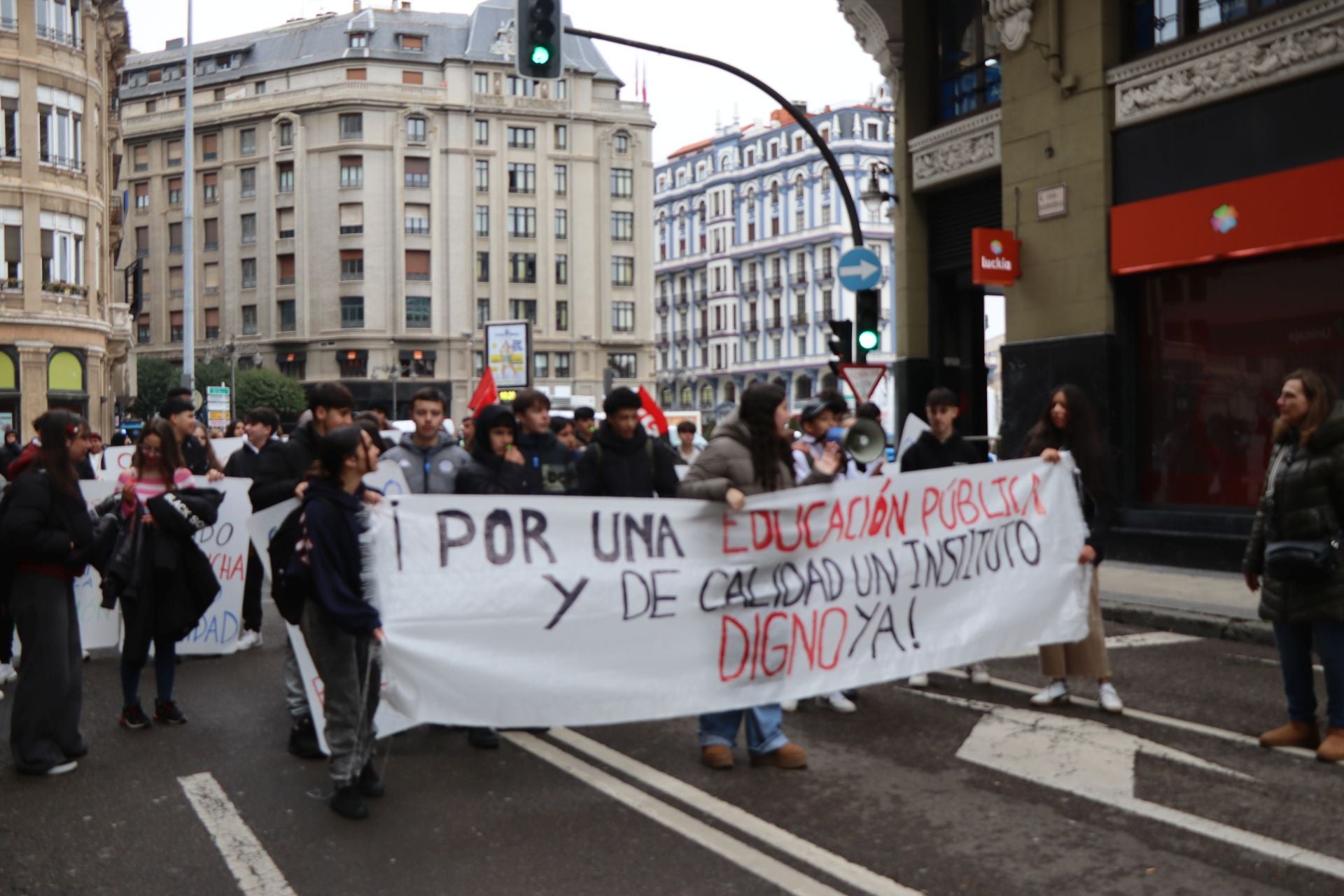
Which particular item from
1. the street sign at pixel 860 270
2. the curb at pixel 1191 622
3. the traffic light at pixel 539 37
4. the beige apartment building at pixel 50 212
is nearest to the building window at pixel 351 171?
the beige apartment building at pixel 50 212

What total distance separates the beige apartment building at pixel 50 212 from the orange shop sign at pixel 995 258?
33134 millimetres

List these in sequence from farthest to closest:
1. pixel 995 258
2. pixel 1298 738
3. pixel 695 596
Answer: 1. pixel 995 258
2. pixel 1298 738
3. pixel 695 596

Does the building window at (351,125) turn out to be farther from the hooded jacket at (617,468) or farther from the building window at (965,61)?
the hooded jacket at (617,468)

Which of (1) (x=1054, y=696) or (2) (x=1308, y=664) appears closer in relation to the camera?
(2) (x=1308, y=664)

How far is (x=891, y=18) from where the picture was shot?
19.5 meters

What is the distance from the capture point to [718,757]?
6.44 metres

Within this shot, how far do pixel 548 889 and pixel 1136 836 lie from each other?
234cm

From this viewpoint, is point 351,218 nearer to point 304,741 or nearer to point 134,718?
point 134,718

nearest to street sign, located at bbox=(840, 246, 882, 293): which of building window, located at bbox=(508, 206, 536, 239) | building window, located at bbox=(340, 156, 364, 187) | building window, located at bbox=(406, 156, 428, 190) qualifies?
building window, located at bbox=(508, 206, 536, 239)

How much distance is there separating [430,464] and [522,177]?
248ft

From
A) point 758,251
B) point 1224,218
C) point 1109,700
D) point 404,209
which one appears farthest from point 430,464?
point 758,251

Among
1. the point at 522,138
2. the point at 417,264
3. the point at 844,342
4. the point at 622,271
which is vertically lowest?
the point at 844,342

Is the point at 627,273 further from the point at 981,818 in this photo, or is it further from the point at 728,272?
the point at 981,818

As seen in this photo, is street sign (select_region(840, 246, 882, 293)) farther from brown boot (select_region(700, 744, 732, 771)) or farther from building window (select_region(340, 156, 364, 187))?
building window (select_region(340, 156, 364, 187))
